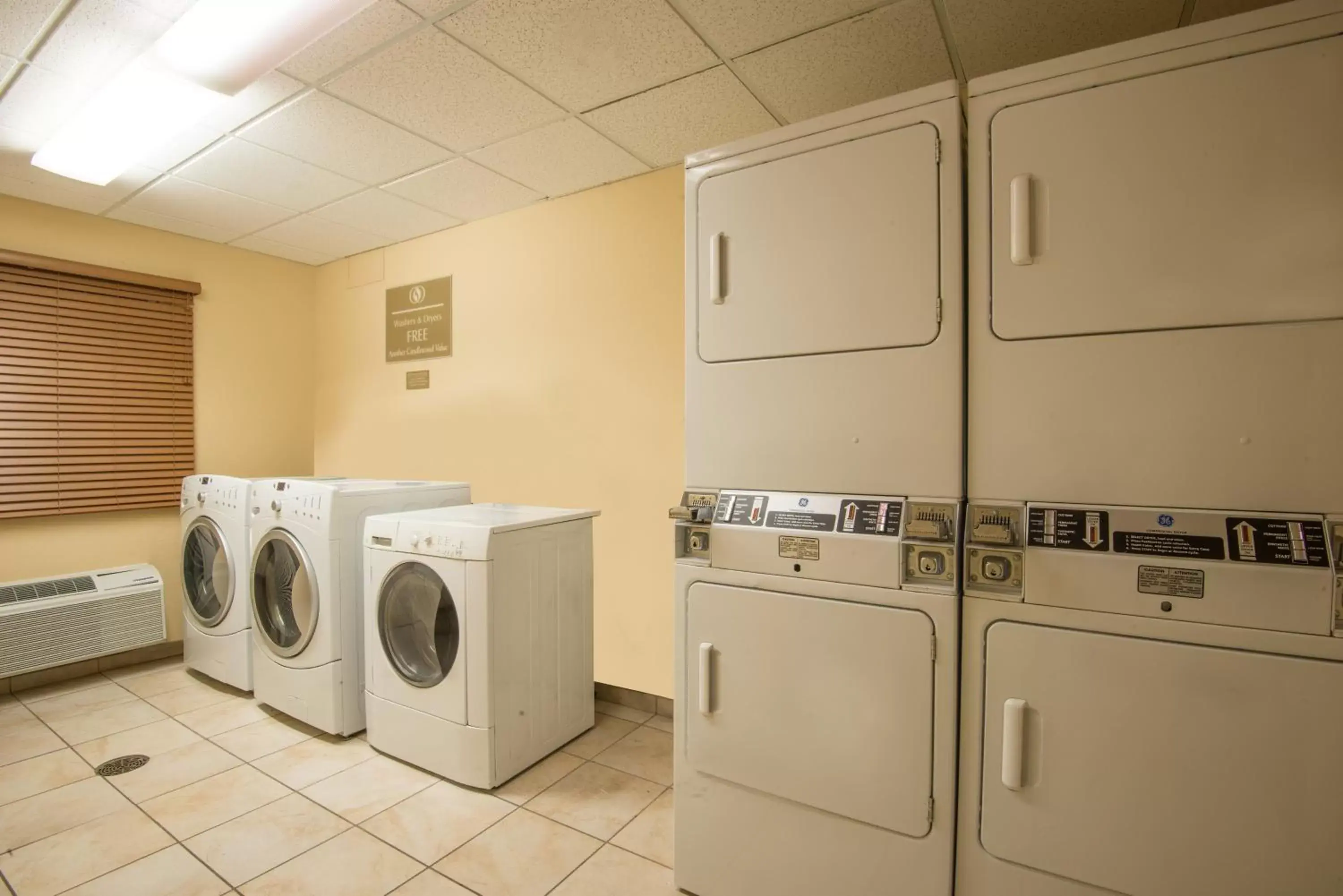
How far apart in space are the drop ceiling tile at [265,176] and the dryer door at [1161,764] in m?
3.26

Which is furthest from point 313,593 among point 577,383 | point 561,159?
point 561,159

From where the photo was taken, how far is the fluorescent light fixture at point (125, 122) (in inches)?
81.4

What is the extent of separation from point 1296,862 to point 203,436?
4920 millimetres

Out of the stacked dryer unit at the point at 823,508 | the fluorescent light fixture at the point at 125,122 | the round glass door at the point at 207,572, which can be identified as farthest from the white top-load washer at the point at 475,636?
the fluorescent light fixture at the point at 125,122

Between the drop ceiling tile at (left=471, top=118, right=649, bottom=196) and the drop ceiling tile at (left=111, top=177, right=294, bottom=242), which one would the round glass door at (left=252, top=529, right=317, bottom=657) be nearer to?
the drop ceiling tile at (left=111, top=177, right=294, bottom=242)

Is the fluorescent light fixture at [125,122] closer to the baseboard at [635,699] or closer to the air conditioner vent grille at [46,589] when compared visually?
the air conditioner vent grille at [46,589]

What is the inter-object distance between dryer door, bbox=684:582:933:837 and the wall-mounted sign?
8.64 ft

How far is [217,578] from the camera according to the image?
3123 mm

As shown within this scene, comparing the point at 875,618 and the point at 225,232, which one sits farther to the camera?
the point at 225,232

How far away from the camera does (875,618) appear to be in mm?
1420

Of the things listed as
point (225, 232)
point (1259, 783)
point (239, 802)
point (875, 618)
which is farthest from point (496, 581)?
point (225, 232)

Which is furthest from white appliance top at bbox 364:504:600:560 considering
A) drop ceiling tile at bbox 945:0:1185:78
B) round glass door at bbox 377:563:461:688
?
drop ceiling tile at bbox 945:0:1185:78

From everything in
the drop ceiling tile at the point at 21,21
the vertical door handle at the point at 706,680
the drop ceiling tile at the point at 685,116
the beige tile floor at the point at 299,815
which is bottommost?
the beige tile floor at the point at 299,815

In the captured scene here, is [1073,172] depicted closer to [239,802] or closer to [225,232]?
[239,802]
